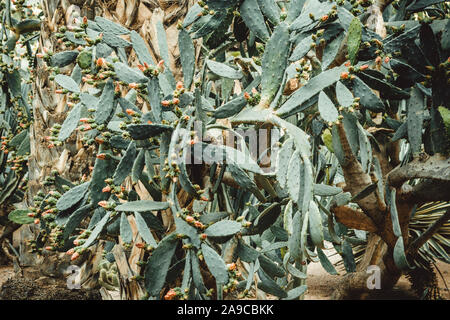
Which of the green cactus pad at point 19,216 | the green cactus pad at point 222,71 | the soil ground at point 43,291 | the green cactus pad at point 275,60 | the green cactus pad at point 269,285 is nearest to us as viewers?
the green cactus pad at point 275,60

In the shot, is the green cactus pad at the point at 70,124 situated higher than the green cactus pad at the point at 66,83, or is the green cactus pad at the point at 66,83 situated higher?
the green cactus pad at the point at 66,83

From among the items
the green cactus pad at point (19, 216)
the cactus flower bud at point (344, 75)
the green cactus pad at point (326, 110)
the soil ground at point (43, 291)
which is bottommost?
the soil ground at point (43, 291)

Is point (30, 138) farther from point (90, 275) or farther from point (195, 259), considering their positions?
point (195, 259)

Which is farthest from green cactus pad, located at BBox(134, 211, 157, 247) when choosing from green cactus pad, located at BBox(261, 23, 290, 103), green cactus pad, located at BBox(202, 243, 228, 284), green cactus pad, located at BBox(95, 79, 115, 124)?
green cactus pad, located at BBox(261, 23, 290, 103)

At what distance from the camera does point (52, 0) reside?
154 cm

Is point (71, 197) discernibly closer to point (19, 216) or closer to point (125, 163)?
point (125, 163)

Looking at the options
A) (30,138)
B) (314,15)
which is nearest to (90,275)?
(30,138)

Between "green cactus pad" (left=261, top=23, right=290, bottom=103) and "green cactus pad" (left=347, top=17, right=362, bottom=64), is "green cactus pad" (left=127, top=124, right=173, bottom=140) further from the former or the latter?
"green cactus pad" (left=347, top=17, right=362, bottom=64)

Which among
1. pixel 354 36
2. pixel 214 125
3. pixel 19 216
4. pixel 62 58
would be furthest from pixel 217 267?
pixel 19 216

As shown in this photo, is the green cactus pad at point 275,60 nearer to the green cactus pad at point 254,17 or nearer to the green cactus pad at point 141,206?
the green cactus pad at point 254,17

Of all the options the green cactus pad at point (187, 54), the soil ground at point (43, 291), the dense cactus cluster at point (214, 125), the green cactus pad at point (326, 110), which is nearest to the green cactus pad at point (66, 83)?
the dense cactus cluster at point (214, 125)

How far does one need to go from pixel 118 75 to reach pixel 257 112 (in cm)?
30
